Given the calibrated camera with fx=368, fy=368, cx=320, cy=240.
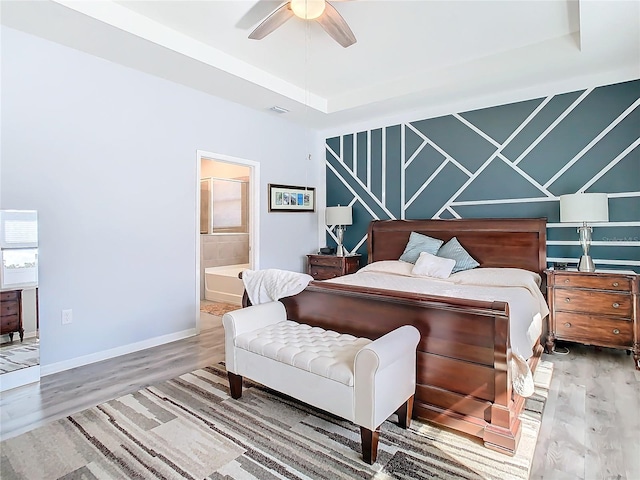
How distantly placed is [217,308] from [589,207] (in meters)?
4.65

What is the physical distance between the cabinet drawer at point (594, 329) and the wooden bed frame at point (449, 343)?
29.4 inches

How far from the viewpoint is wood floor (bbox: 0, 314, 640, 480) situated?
1.89m

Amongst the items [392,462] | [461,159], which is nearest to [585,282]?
[461,159]

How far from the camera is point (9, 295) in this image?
2.75 metres

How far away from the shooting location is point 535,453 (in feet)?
6.39

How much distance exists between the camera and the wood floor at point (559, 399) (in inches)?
74.3

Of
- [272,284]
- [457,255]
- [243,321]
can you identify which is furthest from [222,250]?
[243,321]

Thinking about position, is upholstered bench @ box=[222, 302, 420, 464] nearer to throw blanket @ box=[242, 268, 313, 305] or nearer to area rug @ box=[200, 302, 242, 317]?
throw blanket @ box=[242, 268, 313, 305]

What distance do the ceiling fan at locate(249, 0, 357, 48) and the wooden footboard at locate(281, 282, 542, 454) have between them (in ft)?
6.22

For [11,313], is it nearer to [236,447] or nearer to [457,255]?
[236,447]

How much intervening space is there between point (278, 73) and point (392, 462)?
3.74m

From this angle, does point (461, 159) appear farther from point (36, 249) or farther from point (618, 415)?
point (36, 249)

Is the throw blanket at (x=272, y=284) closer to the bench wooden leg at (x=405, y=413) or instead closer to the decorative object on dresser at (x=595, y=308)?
the bench wooden leg at (x=405, y=413)

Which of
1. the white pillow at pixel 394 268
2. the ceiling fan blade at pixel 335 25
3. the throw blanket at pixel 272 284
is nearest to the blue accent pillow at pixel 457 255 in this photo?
the white pillow at pixel 394 268
